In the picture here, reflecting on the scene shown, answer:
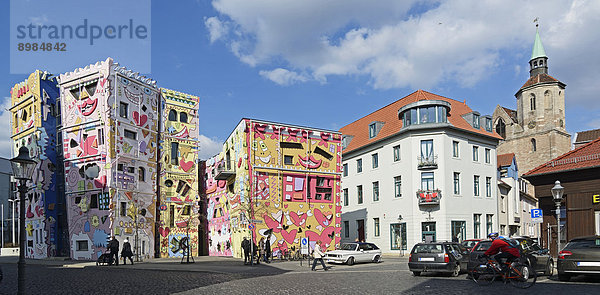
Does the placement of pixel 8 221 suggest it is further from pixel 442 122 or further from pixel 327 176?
pixel 442 122

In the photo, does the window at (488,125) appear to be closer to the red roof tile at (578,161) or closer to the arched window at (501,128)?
the red roof tile at (578,161)

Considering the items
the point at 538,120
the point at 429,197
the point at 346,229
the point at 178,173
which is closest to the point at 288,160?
the point at 429,197

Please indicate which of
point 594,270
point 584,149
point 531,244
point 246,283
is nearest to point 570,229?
point 584,149

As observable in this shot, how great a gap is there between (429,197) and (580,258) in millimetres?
23633

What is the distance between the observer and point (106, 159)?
36406mm

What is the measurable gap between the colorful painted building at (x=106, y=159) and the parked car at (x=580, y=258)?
97.2 feet

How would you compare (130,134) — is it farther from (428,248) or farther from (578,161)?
(578,161)

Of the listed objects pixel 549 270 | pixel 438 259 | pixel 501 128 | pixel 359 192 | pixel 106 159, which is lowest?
pixel 549 270

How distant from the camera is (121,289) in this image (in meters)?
14.0

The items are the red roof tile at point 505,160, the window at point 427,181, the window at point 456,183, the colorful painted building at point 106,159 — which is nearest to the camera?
the colorful painted building at point 106,159

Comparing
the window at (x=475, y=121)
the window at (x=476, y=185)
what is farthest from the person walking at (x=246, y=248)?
the window at (x=475, y=121)

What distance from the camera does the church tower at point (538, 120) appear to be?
67438mm

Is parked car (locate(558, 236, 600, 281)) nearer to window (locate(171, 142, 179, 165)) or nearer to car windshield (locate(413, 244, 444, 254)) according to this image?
car windshield (locate(413, 244, 444, 254))

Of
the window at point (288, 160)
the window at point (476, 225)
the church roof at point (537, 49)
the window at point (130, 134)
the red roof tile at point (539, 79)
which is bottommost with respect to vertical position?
the window at point (476, 225)
